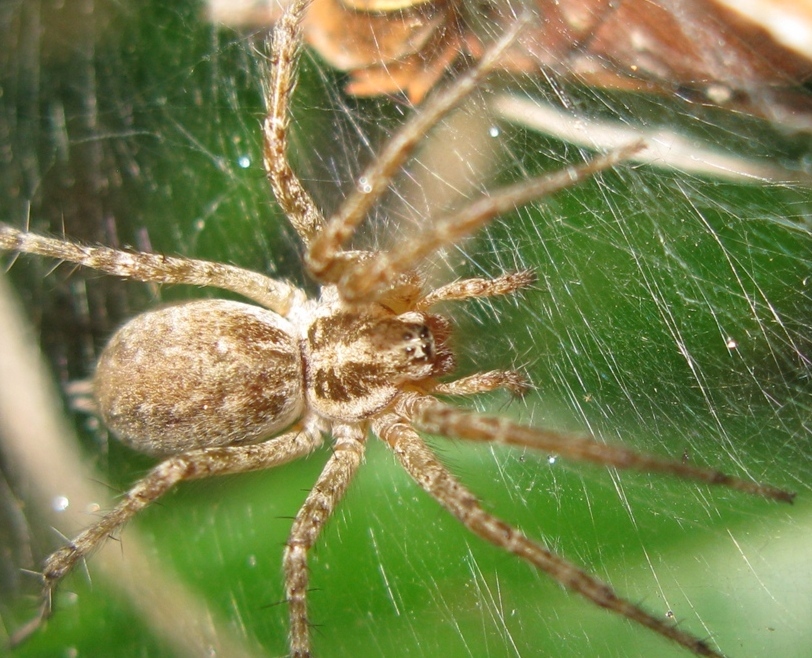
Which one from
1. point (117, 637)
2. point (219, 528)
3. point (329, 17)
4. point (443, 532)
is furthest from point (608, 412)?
point (117, 637)

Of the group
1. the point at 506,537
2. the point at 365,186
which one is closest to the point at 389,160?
the point at 365,186

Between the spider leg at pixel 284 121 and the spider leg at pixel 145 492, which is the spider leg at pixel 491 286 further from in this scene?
the spider leg at pixel 145 492

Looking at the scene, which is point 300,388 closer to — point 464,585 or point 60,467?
point 464,585

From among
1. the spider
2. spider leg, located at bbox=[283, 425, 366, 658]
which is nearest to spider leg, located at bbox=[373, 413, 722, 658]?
the spider

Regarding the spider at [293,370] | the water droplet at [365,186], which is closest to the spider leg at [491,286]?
the spider at [293,370]

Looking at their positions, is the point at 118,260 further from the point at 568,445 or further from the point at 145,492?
the point at 568,445

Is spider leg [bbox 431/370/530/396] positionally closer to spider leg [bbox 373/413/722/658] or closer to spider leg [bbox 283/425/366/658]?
spider leg [bbox 373/413/722/658]
